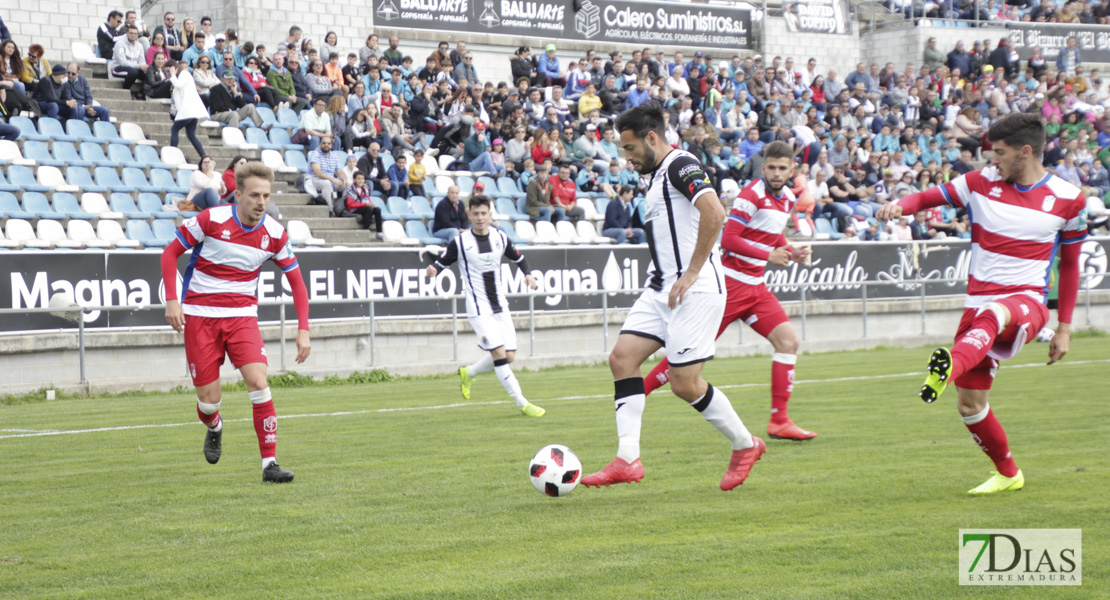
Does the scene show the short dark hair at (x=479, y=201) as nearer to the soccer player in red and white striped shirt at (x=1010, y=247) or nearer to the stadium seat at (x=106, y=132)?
the soccer player in red and white striped shirt at (x=1010, y=247)

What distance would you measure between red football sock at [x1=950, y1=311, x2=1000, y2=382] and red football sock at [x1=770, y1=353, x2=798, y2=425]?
137 inches

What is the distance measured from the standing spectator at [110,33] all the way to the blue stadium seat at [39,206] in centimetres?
498

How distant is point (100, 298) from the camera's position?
17.0 meters

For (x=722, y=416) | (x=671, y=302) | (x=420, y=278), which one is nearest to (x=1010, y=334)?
(x=722, y=416)

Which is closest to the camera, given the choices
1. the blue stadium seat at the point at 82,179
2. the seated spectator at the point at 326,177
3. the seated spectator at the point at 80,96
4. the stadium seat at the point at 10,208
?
the stadium seat at the point at 10,208

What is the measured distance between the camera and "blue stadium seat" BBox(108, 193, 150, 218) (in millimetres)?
18828

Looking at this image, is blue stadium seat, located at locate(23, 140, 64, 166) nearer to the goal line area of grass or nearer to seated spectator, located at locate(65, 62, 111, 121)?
seated spectator, located at locate(65, 62, 111, 121)

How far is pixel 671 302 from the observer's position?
22.4 ft

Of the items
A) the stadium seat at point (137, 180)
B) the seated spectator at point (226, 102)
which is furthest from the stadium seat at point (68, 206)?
the seated spectator at point (226, 102)

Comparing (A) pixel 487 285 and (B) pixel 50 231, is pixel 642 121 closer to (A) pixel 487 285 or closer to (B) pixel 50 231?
(A) pixel 487 285

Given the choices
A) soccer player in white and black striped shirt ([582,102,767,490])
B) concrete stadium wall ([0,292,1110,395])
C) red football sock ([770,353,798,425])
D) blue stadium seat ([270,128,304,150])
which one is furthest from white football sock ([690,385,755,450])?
blue stadium seat ([270,128,304,150])

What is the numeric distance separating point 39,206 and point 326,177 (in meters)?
5.05

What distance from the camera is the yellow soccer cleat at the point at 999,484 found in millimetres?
7023

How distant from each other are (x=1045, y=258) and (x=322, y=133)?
17.0 metres
